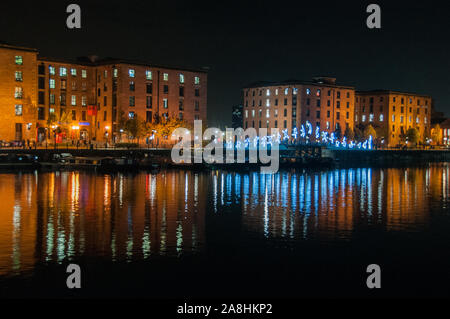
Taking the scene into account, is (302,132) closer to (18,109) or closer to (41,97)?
(41,97)

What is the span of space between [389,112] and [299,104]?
2851cm

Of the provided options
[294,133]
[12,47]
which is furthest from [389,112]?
[12,47]

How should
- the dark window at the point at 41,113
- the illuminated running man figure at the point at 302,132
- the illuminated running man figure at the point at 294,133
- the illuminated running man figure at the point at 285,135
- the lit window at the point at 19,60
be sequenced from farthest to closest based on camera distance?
the illuminated running man figure at the point at 285,135 → the illuminated running man figure at the point at 294,133 → the illuminated running man figure at the point at 302,132 → the dark window at the point at 41,113 → the lit window at the point at 19,60

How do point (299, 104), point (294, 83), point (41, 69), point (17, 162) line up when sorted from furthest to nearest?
point (294, 83) < point (299, 104) < point (41, 69) < point (17, 162)

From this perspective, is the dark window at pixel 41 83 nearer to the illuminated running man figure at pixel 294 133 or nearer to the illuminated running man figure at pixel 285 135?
the illuminated running man figure at pixel 285 135

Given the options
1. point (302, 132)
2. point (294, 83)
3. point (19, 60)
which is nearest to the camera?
point (19, 60)

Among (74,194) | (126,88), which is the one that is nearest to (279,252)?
(74,194)

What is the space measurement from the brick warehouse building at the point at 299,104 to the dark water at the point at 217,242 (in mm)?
79235

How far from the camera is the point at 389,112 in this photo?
437ft

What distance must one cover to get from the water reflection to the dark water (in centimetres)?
7

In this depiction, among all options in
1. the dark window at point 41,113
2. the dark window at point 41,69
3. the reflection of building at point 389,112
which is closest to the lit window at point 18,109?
the dark window at point 41,113

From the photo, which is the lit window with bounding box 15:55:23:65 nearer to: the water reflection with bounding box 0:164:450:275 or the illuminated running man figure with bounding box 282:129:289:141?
the water reflection with bounding box 0:164:450:275

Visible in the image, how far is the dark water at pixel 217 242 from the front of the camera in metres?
16.6
